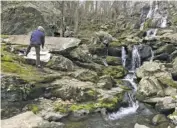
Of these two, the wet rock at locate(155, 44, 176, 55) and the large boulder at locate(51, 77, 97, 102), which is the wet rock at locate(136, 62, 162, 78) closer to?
the large boulder at locate(51, 77, 97, 102)

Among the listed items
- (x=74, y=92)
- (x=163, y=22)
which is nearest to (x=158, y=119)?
(x=74, y=92)

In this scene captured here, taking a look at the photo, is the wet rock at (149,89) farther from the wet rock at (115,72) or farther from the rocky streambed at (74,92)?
the wet rock at (115,72)

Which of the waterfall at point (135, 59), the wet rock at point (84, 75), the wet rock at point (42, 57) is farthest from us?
the waterfall at point (135, 59)

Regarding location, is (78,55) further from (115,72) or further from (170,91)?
(170,91)

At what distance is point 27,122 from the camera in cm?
1137

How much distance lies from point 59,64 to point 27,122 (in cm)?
726

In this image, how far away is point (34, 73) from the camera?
52.4 feet

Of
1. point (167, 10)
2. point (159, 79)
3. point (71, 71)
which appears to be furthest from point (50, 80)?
point (167, 10)

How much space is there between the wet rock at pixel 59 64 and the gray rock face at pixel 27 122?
5.78 metres

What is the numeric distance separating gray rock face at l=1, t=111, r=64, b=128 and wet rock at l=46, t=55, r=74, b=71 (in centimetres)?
578

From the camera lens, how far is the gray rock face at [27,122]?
1098 centimetres

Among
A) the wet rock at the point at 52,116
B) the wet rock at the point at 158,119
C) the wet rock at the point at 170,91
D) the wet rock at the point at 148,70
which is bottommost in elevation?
the wet rock at the point at 158,119

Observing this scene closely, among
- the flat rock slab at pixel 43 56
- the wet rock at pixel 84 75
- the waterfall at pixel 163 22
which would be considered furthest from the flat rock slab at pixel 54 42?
the waterfall at pixel 163 22

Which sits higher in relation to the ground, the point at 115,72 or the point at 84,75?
the point at 84,75
